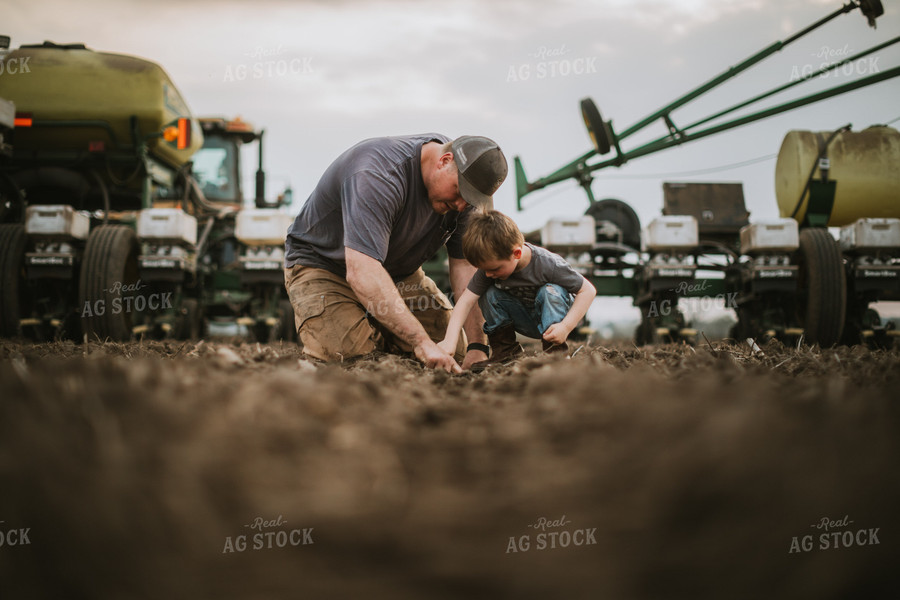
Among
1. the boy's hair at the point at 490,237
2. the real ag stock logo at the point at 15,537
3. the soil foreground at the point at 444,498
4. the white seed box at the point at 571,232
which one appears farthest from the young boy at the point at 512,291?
the white seed box at the point at 571,232

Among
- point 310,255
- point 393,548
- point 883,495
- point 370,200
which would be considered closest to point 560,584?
point 393,548

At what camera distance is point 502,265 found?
303cm

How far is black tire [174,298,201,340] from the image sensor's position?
Answer: 6379mm

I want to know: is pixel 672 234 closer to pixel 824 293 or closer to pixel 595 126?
pixel 824 293

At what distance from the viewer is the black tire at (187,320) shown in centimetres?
638

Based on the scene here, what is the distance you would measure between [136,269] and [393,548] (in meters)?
5.75

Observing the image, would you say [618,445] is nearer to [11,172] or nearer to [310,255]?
[310,255]

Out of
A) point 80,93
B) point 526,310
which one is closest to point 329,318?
point 526,310

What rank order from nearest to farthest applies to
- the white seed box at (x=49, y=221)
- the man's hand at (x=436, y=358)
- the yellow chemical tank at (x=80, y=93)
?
the man's hand at (x=436, y=358) → the white seed box at (x=49, y=221) → the yellow chemical tank at (x=80, y=93)

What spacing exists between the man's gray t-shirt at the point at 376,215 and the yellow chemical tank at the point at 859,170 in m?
4.76

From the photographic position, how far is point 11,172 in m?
6.15

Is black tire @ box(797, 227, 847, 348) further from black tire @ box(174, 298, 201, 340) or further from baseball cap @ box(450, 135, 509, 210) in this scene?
black tire @ box(174, 298, 201, 340)

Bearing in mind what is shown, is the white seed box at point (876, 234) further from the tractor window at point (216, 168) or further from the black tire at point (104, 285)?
the tractor window at point (216, 168)

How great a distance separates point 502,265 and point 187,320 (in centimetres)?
451
